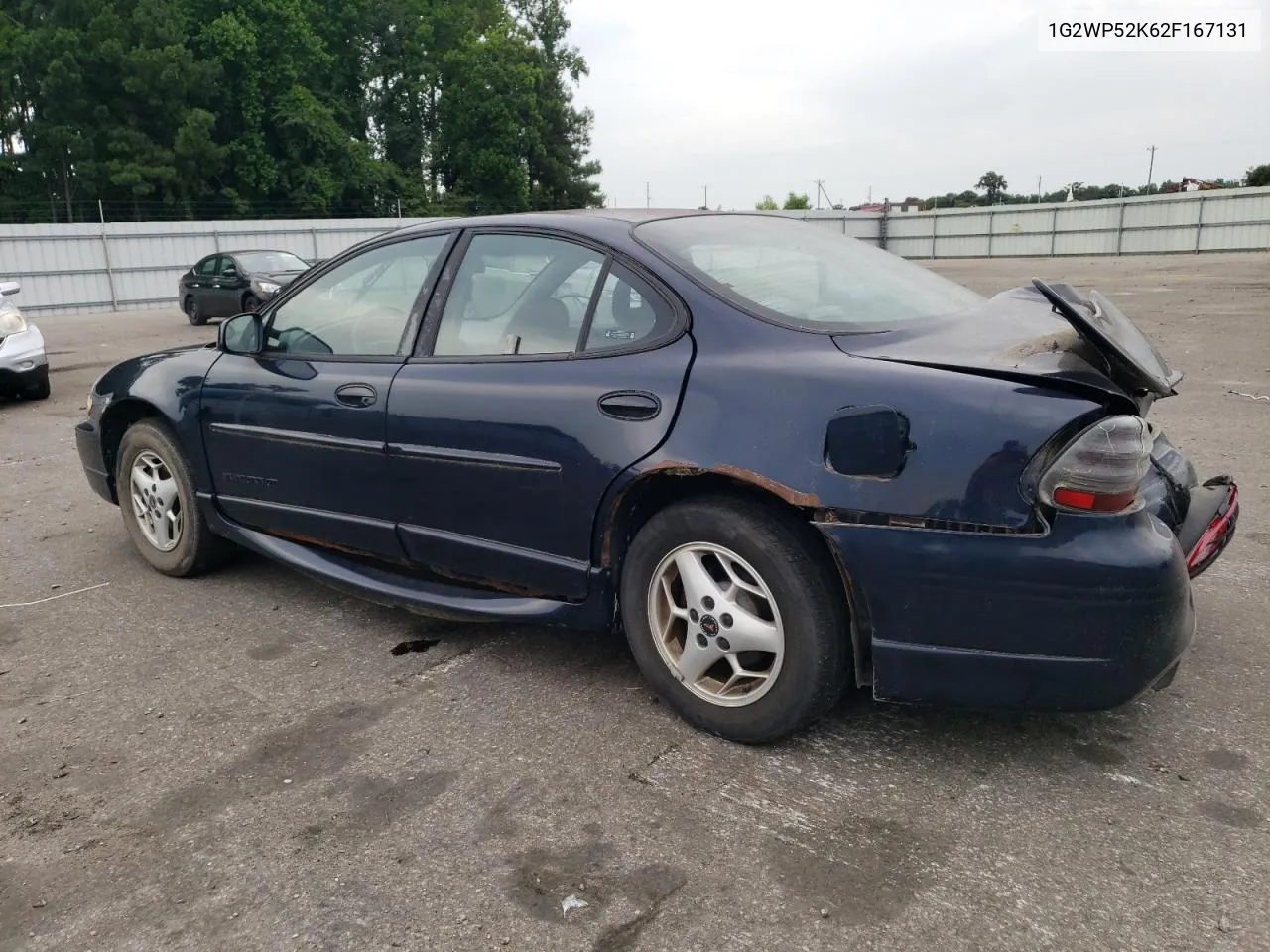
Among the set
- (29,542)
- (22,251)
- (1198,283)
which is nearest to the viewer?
(29,542)

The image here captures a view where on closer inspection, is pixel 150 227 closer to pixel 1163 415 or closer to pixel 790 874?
pixel 1163 415

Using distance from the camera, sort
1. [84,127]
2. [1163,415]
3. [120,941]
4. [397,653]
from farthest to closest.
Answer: [84,127], [1163,415], [397,653], [120,941]

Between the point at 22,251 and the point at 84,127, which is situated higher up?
the point at 84,127

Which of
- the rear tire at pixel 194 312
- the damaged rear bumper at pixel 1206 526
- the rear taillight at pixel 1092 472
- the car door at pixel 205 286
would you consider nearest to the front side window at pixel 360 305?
the rear taillight at pixel 1092 472

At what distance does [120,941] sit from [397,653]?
4.90 feet

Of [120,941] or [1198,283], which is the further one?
[1198,283]

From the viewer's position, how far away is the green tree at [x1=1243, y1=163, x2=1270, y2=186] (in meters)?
45.4

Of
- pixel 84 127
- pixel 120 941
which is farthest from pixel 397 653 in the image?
pixel 84 127

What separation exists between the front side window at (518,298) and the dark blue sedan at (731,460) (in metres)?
0.01

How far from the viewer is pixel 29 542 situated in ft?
16.6

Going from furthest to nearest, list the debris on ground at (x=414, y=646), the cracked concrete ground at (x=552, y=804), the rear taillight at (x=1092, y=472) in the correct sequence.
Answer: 1. the debris on ground at (x=414, y=646)
2. the rear taillight at (x=1092, y=472)
3. the cracked concrete ground at (x=552, y=804)

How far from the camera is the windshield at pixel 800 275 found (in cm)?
292

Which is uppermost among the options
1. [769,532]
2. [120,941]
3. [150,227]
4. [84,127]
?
[84,127]

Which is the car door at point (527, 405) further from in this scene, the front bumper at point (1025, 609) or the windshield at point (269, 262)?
the windshield at point (269, 262)
